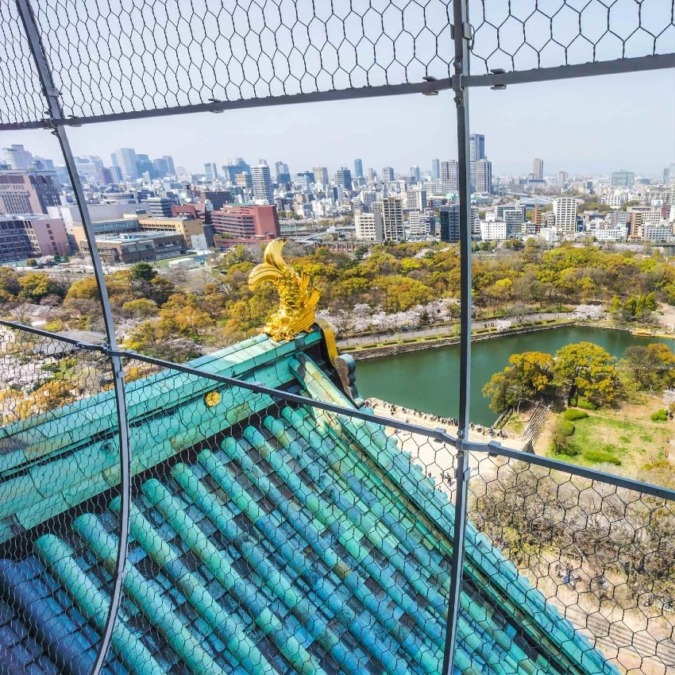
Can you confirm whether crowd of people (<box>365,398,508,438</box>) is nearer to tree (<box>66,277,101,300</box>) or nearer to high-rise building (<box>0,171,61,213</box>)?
high-rise building (<box>0,171,61,213</box>)

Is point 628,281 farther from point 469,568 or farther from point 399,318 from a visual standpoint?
point 469,568

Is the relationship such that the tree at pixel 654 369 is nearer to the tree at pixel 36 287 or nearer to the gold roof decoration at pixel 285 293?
the gold roof decoration at pixel 285 293

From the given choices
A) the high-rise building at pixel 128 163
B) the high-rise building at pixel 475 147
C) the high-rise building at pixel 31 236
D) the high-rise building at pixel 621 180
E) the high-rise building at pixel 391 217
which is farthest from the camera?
the high-rise building at pixel 128 163

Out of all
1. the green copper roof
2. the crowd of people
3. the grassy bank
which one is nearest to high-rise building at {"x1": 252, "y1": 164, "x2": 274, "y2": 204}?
the crowd of people

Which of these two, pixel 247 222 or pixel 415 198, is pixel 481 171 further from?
pixel 415 198

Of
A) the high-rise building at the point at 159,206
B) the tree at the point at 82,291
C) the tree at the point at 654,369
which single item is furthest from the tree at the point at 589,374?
the high-rise building at the point at 159,206

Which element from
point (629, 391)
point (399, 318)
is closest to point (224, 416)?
point (629, 391)

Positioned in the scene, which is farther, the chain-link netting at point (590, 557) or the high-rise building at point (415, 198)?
the high-rise building at point (415, 198)

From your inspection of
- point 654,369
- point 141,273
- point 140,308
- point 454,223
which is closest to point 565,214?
point 654,369

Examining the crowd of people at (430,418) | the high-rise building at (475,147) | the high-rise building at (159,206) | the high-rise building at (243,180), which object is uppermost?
the high-rise building at (475,147)
